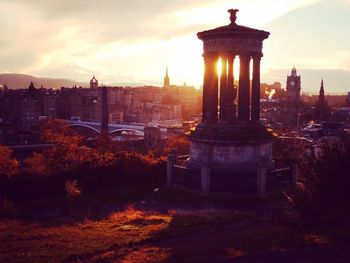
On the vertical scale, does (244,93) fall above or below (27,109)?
above

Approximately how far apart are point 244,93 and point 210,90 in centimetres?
177

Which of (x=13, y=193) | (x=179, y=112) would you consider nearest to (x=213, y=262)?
(x=13, y=193)

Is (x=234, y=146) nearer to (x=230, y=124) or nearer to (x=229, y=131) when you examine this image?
(x=229, y=131)

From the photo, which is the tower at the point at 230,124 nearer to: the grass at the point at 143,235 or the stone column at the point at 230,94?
the stone column at the point at 230,94

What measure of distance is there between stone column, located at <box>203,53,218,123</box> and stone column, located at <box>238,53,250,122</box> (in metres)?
1.28

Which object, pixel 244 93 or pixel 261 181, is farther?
pixel 244 93

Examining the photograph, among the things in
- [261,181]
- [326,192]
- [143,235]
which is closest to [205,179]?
[261,181]

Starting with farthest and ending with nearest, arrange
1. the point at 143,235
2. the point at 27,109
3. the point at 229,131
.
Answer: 1. the point at 27,109
2. the point at 229,131
3. the point at 143,235

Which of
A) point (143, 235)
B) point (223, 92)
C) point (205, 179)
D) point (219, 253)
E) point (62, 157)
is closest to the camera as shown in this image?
point (219, 253)

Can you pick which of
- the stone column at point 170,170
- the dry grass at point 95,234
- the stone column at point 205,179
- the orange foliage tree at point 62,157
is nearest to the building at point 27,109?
the orange foliage tree at point 62,157

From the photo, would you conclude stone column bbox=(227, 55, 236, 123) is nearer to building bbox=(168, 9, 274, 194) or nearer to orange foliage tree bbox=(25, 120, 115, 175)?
building bbox=(168, 9, 274, 194)

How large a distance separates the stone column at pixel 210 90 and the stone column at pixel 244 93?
1.28 metres

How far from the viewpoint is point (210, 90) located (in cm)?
2430

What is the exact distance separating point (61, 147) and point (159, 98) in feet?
459
